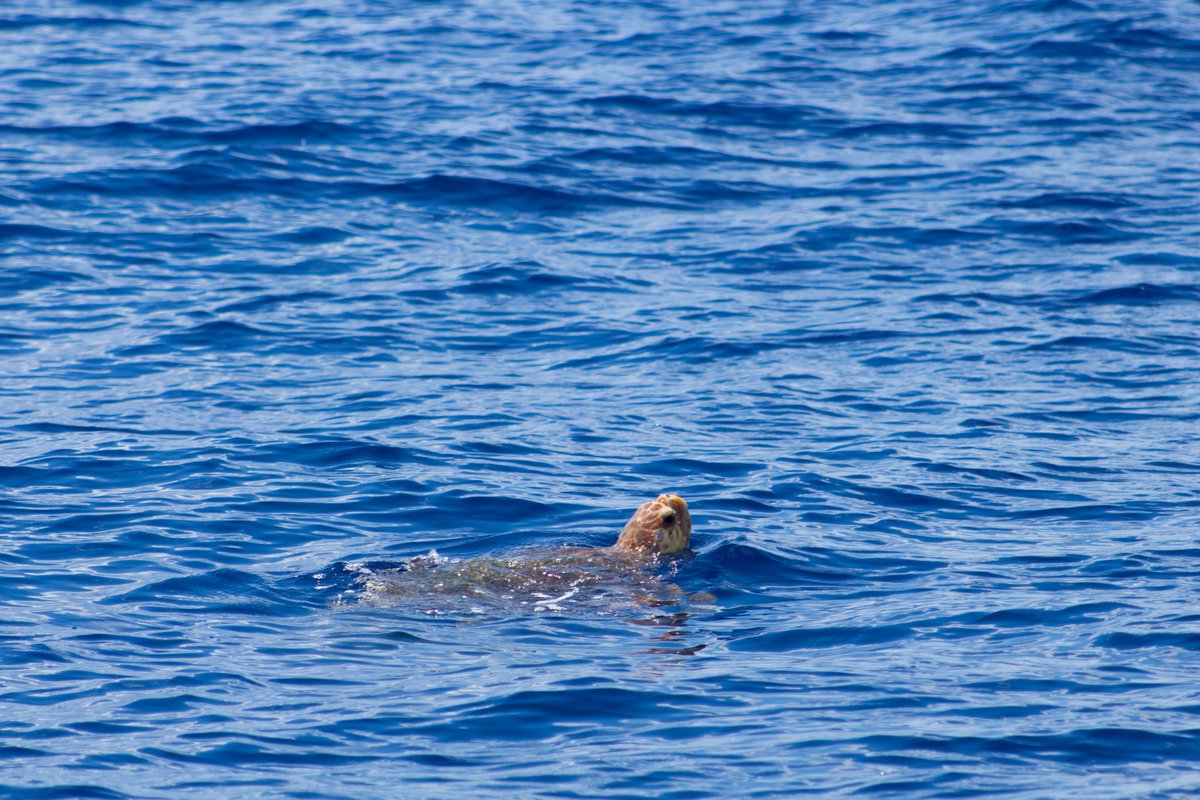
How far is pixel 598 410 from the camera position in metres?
15.7

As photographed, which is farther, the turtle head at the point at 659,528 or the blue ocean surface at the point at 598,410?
the turtle head at the point at 659,528

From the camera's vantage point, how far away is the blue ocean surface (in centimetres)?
880

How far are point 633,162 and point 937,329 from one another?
7.90m

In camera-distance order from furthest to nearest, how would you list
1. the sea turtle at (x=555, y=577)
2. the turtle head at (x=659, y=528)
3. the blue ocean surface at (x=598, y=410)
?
the turtle head at (x=659, y=528), the sea turtle at (x=555, y=577), the blue ocean surface at (x=598, y=410)

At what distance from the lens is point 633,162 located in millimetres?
24750

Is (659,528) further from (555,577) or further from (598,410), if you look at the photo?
(598,410)

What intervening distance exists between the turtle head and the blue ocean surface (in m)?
0.34

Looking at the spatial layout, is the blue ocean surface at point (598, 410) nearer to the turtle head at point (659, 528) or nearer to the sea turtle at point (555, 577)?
the sea turtle at point (555, 577)

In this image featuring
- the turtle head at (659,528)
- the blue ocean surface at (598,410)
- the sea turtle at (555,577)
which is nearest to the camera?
the blue ocean surface at (598,410)

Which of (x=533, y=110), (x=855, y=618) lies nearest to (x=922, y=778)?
(x=855, y=618)

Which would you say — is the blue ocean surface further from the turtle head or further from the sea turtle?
the turtle head

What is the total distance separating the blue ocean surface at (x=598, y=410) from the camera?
8.80 m

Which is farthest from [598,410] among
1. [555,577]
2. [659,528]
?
[555,577]

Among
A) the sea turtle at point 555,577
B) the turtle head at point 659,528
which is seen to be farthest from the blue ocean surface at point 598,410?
the turtle head at point 659,528
